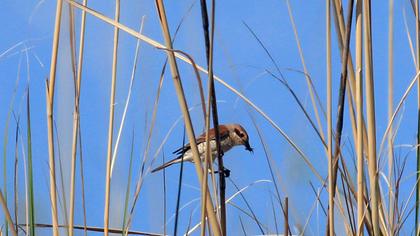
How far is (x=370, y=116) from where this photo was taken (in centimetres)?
122

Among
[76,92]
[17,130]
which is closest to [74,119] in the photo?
[76,92]

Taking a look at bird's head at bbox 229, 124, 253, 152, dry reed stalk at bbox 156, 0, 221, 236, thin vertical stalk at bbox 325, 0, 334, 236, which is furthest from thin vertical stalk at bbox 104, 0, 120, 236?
bird's head at bbox 229, 124, 253, 152

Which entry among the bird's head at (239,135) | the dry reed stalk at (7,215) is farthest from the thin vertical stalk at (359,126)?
the bird's head at (239,135)

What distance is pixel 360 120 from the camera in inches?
49.1

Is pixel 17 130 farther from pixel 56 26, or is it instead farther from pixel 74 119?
pixel 56 26

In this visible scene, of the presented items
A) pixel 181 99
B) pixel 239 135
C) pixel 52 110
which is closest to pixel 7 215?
pixel 52 110

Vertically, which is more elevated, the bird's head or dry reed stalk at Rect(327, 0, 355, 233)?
dry reed stalk at Rect(327, 0, 355, 233)

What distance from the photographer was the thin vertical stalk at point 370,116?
123 centimetres

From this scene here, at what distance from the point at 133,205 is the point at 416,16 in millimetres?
653

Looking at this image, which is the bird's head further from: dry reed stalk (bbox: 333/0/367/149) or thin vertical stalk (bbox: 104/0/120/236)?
dry reed stalk (bbox: 333/0/367/149)

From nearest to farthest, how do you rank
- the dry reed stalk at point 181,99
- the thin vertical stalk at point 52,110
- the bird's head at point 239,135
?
1. the dry reed stalk at point 181,99
2. the thin vertical stalk at point 52,110
3. the bird's head at point 239,135

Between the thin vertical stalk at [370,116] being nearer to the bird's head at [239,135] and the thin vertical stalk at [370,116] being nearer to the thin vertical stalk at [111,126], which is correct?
the thin vertical stalk at [111,126]

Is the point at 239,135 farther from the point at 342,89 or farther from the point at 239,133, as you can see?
the point at 342,89

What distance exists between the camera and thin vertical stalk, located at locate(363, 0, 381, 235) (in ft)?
4.04
